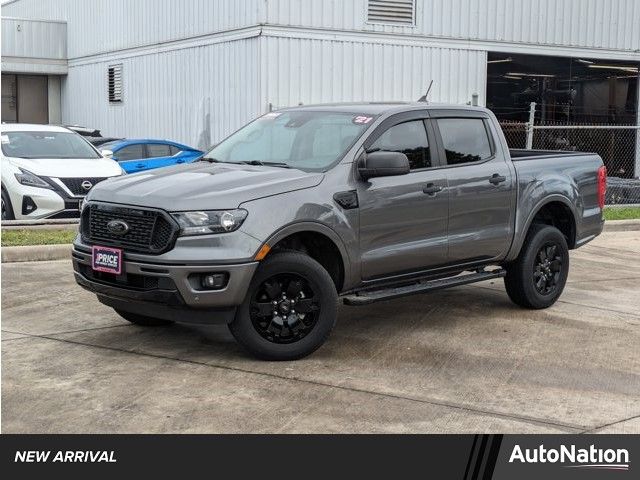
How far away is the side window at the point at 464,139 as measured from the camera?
783cm

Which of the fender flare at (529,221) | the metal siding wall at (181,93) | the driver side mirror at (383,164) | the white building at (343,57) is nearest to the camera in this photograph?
the driver side mirror at (383,164)

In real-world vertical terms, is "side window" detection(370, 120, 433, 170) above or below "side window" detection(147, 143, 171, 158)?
above

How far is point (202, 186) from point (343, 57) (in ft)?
44.8

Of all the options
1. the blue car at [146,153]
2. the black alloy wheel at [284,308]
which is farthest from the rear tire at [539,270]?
the blue car at [146,153]

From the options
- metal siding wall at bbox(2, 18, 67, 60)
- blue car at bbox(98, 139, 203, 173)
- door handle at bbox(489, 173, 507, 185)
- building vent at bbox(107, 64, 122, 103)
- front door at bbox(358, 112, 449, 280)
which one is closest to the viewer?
front door at bbox(358, 112, 449, 280)

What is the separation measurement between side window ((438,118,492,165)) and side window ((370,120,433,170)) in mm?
238

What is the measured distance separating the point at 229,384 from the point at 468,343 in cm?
218

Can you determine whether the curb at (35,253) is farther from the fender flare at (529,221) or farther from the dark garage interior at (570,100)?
the dark garage interior at (570,100)

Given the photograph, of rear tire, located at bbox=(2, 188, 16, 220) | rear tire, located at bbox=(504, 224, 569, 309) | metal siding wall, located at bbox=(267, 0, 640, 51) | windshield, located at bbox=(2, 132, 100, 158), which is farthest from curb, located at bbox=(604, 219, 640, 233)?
rear tire, located at bbox=(2, 188, 16, 220)

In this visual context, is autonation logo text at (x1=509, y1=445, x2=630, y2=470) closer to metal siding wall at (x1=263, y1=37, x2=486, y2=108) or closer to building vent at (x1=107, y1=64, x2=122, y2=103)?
metal siding wall at (x1=263, y1=37, x2=486, y2=108)

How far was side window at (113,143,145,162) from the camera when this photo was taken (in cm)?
1741

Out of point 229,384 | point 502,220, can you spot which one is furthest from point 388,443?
point 502,220

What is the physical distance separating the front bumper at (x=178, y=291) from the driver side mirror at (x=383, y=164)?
3.97 ft

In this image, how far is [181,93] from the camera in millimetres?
22016
